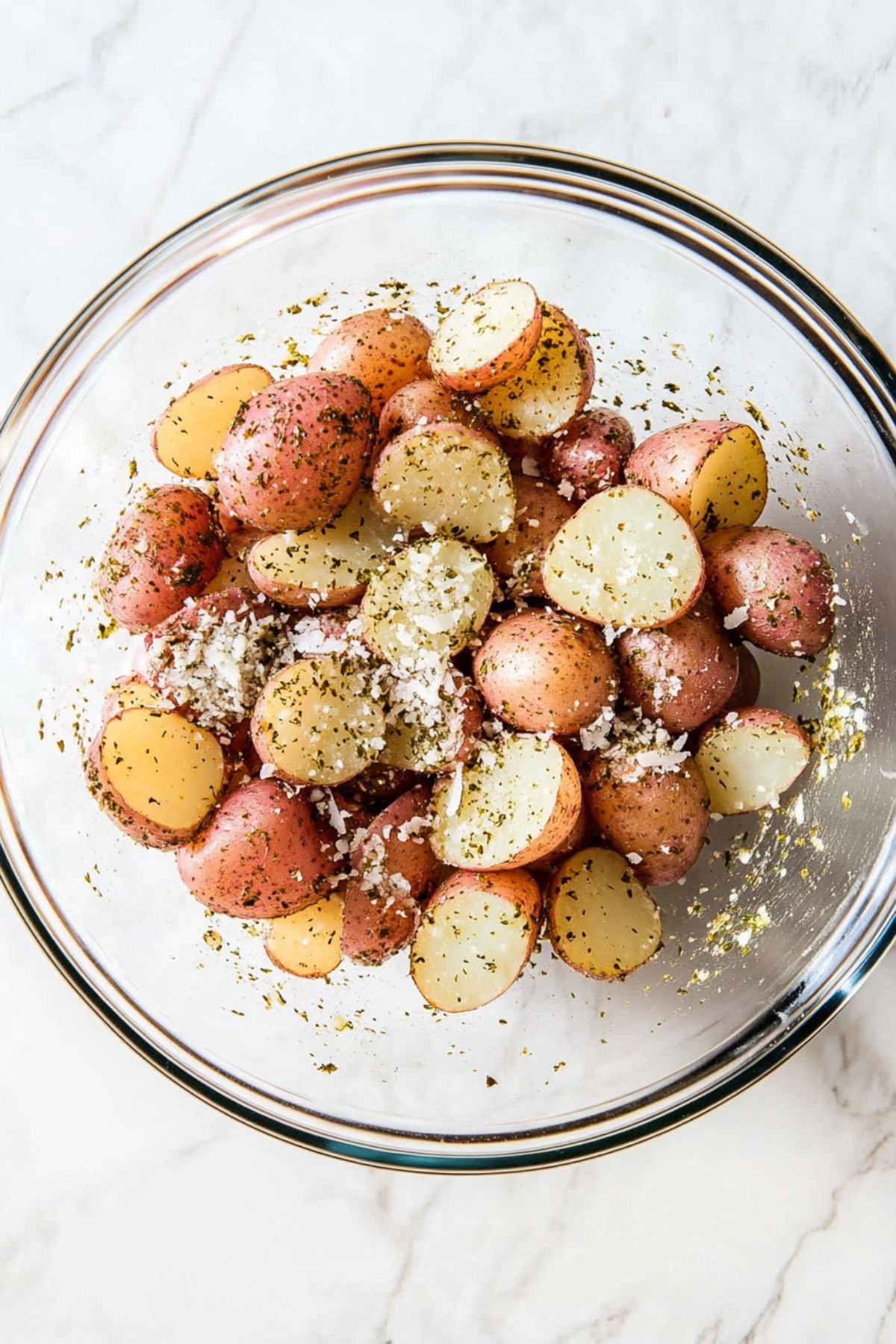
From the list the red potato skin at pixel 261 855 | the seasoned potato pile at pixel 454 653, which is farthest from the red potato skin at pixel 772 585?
the red potato skin at pixel 261 855

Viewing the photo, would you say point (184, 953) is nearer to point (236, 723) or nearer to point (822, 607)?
point (236, 723)

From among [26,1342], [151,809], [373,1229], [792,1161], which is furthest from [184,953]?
[792,1161]

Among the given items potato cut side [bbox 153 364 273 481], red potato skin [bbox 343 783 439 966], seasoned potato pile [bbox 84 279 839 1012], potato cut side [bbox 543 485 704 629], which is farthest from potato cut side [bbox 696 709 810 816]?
potato cut side [bbox 153 364 273 481]

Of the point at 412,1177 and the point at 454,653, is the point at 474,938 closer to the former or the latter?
the point at 454,653

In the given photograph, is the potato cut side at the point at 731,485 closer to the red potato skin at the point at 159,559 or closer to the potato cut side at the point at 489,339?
the potato cut side at the point at 489,339

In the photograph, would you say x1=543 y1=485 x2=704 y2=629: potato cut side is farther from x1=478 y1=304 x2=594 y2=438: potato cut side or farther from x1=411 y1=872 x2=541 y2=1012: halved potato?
x1=411 y1=872 x2=541 y2=1012: halved potato

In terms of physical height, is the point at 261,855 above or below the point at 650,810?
above

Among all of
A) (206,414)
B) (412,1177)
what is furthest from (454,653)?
(412,1177)
